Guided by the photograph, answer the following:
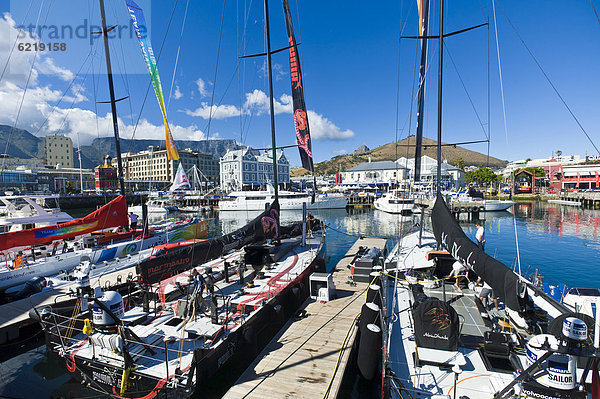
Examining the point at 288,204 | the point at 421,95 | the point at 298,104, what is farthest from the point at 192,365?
Answer: the point at 288,204

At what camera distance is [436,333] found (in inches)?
282

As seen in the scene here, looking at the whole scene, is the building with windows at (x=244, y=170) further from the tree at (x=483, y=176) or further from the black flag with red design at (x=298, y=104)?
the black flag with red design at (x=298, y=104)

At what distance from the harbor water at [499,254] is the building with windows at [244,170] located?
3566 centimetres

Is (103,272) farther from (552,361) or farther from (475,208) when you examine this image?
(475,208)

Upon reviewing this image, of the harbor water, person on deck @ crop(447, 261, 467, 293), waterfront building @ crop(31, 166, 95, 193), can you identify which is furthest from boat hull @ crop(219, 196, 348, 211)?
waterfront building @ crop(31, 166, 95, 193)

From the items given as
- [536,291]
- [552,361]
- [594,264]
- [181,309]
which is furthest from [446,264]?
[594,264]

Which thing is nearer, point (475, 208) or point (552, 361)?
point (552, 361)

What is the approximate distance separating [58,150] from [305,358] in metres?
189

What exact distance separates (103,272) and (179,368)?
1132 cm

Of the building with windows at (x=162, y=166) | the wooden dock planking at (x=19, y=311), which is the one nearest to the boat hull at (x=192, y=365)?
the wooden dock planking at (x=19, y=311)

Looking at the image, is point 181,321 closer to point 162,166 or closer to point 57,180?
point 57,180

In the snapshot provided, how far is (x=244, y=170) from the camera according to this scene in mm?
102250

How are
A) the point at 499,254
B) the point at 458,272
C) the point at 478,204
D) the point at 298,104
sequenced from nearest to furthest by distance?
the point at 458,272 < the point at 298,104 < the point at 499,254 < the point at 478,204

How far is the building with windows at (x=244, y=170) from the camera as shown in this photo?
9962 centimetres
